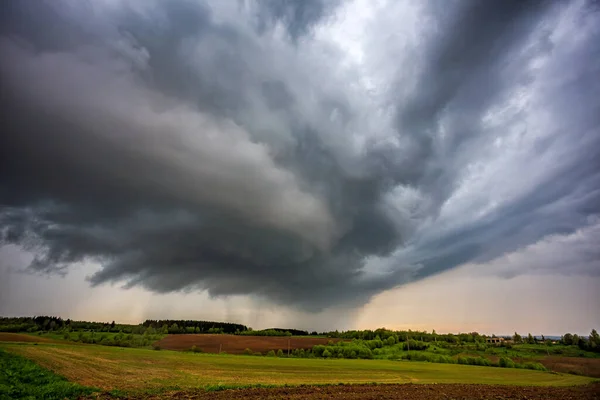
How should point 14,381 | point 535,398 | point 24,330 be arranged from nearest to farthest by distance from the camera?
1. point 14,381
2. point 535,398
3. point 24,330

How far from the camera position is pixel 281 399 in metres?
27.0

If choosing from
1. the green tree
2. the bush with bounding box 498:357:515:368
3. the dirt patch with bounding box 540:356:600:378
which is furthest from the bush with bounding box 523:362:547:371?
the green tree

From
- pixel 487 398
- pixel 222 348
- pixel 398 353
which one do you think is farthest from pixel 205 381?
pixel 398 353

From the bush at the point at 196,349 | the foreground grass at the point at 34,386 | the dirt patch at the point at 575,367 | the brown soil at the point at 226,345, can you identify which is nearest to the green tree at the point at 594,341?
the dirt patch at the point at 575,367

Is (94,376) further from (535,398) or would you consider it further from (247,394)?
(535,398)

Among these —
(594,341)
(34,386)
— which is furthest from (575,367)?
(34,386)

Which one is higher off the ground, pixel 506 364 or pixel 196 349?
pixel 196 349

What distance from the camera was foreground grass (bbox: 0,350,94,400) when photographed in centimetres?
2633

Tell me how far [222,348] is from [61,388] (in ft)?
259

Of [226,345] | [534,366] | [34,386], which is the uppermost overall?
[226,345]

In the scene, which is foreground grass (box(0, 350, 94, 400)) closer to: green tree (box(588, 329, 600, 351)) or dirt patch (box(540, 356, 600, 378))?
dirt patch (box(540, 356, 600, 378))

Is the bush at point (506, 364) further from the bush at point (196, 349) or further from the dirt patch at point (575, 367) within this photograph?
the bush at point (196, 349)

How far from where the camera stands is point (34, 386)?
1193 inches

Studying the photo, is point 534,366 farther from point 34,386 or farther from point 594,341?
point 34,386
